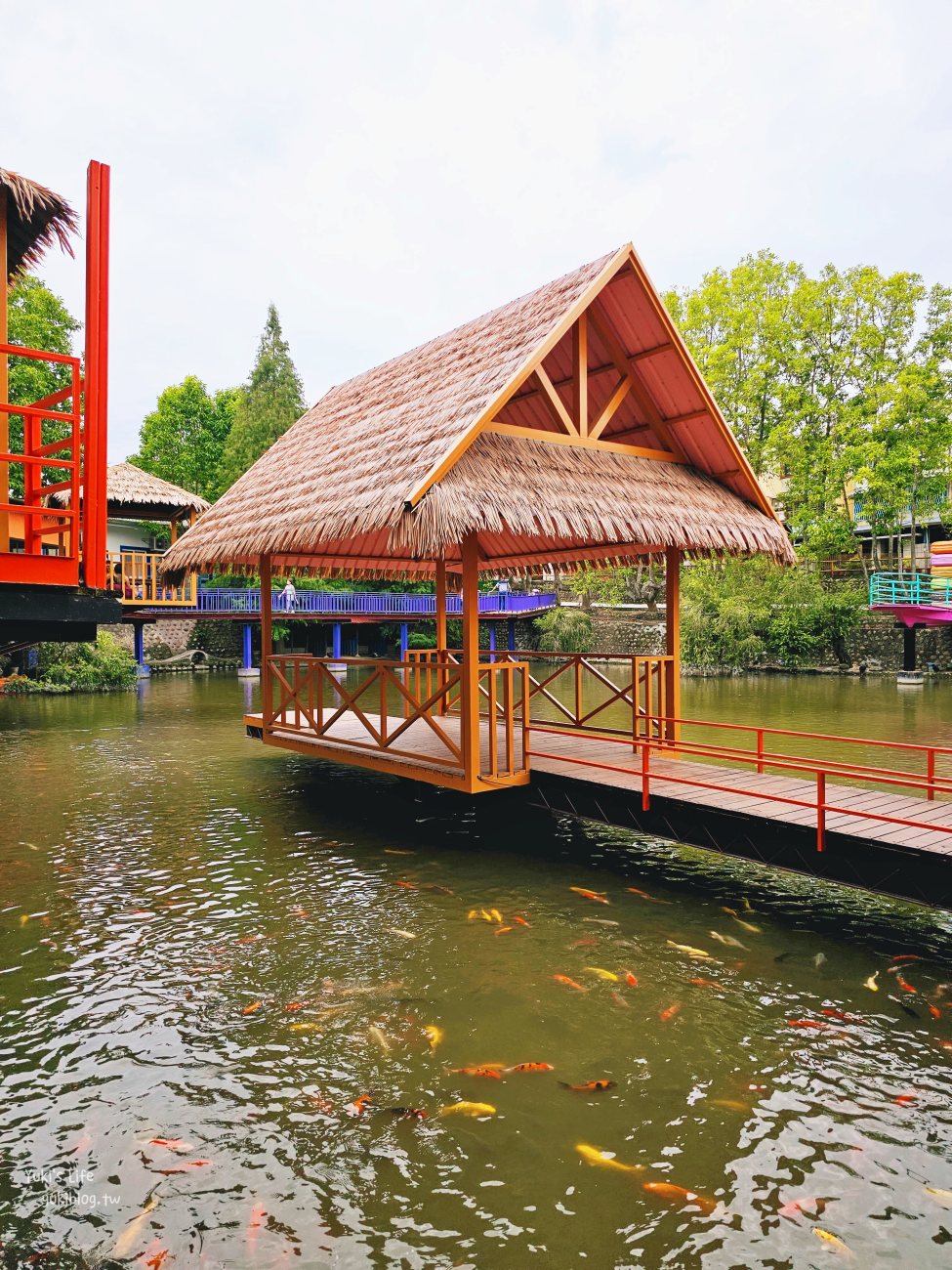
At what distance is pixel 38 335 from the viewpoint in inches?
1001

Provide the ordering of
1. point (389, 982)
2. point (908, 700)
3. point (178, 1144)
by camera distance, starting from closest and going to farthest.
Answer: point (178, 1144) → point (389, 982) → point (908, 700)

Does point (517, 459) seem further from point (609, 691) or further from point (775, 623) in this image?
point (775, 623)

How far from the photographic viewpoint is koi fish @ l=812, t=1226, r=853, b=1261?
2973 mm

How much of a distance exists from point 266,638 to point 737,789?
6.90 meters

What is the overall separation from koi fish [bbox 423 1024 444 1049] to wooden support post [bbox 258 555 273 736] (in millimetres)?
6747

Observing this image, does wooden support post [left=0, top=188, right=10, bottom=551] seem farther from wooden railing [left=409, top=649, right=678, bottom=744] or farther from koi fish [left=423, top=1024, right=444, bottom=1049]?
koi fish [left=423, top=1024, right=444, bottom=1049]

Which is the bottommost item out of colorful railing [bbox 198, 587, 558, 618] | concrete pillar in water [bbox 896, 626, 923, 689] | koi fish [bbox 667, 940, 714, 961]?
koi fish [bbox 667, 940, 714, 961]

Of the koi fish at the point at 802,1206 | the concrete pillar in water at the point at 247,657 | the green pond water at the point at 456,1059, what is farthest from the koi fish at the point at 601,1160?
the concrete pillar in water at the point at 247,657

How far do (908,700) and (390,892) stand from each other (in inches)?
715

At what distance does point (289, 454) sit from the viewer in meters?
10.9

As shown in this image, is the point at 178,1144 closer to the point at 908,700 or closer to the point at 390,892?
the point at 390,892

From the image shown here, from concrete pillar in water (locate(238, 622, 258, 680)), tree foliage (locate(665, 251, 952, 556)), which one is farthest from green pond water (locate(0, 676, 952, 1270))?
tree foliage (locate(665, 251, 952, 556))

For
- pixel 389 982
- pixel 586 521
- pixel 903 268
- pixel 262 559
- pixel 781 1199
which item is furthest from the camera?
pixel 903 268

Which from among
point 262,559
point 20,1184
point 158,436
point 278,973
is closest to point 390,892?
point 278,973
